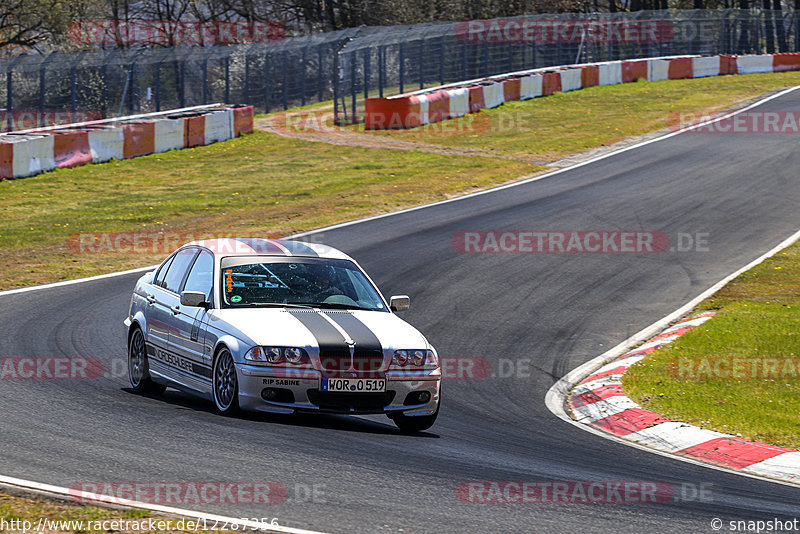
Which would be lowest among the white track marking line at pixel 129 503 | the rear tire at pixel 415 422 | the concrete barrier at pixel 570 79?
the rear tire at pixel 415 422

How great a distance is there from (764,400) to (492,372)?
2794 mm

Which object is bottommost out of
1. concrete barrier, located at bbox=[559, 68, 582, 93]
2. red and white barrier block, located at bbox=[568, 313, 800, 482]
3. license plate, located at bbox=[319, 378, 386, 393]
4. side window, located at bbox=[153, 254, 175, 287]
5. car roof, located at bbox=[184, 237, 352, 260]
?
red and white barrier block, located at bbox=[568, 313, 800, 482]

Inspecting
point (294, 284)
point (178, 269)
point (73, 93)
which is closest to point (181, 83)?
point (73, 93)

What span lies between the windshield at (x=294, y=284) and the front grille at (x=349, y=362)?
92 cm

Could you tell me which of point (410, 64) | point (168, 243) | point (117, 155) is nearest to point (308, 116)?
point (410, 64)

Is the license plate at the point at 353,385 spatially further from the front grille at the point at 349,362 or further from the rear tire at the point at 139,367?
the rear tire at the point at 139,367

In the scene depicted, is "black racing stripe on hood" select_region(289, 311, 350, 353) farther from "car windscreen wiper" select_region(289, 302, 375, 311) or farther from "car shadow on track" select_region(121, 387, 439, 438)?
"car shadow on track" select_region(121, 387, 439, 438)

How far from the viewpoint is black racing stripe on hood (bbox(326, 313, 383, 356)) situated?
27.5ft

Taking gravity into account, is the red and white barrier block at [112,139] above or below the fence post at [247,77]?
below

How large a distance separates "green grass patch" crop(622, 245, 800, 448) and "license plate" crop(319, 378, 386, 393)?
2947 mm

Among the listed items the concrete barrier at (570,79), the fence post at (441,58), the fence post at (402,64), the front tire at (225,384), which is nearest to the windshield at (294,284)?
the front tire at (225,384)

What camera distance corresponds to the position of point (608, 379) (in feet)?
36.6

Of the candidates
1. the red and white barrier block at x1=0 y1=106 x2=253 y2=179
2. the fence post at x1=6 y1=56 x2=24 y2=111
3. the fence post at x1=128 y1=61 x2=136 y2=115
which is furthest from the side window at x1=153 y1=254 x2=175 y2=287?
the fence post at x1=128 y1=61 x2=136 y2=115

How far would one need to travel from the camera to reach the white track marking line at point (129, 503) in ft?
18.5
